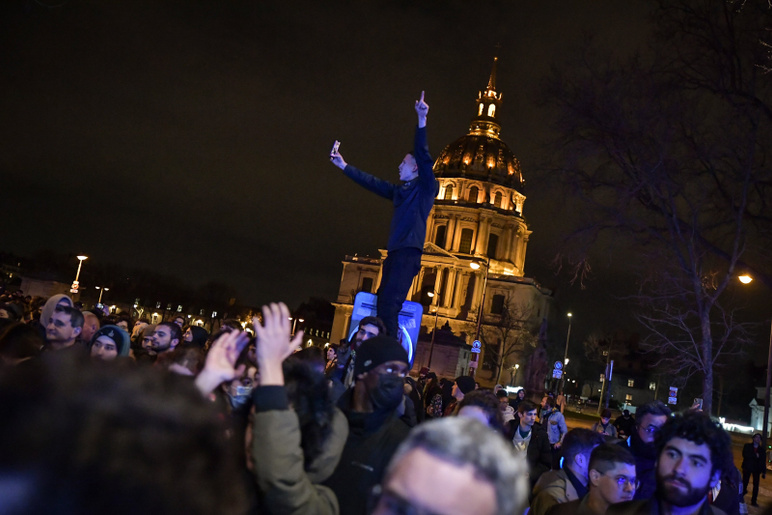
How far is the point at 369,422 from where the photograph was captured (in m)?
3.50

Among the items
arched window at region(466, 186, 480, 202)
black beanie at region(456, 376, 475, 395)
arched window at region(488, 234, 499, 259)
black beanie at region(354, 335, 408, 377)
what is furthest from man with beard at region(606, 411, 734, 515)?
arched window at region(466, 186, 480, 202)

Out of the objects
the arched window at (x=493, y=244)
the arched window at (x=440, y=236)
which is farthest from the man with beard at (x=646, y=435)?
the arched window at (x=493, y=244)

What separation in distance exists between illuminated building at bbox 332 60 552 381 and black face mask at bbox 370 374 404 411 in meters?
77.6

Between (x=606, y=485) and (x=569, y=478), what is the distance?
0.82 meters

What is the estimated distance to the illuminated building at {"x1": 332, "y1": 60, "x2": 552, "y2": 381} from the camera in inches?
3445

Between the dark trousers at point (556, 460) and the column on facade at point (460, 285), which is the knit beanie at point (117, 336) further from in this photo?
the column on facade at point (460, 285)

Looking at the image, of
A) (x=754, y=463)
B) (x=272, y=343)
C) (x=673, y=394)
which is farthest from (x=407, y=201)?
(x=673, y=394)

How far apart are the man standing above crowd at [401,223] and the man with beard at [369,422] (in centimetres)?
334

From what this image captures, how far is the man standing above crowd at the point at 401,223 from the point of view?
7.22 meters

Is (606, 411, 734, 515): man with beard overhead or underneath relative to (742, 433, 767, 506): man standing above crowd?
overhead

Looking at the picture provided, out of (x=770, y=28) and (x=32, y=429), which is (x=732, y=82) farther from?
(x=32, y=429)

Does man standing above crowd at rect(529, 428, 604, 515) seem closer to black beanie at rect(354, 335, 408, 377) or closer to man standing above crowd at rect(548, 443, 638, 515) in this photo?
man standing above crowd at rect(548, 443, 638, 515)

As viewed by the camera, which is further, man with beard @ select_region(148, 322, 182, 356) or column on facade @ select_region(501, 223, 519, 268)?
column on facade @ select_region(501, 223, 519, 268)

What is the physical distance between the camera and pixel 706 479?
3775 millimetres
